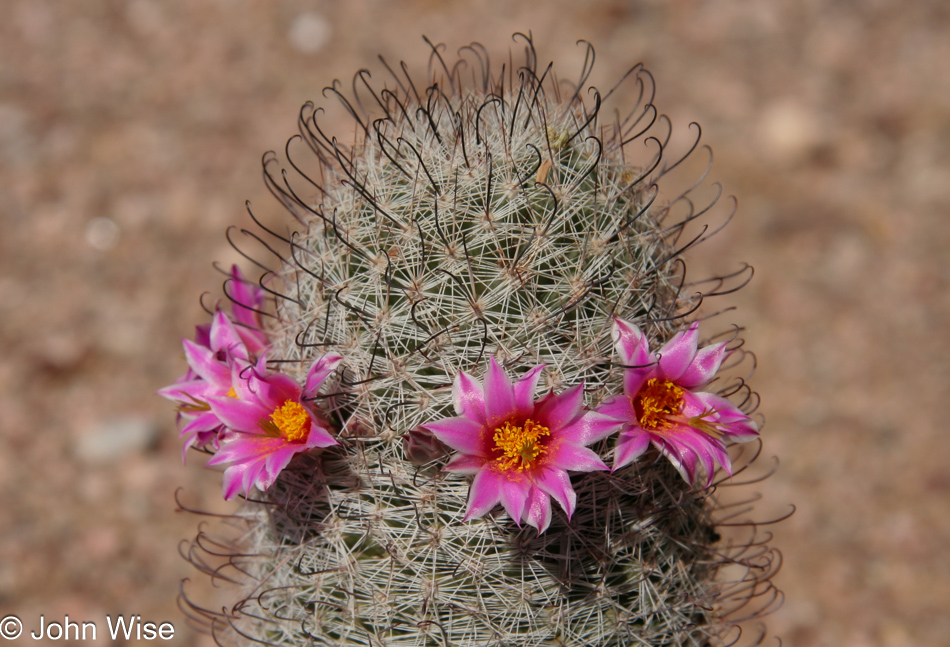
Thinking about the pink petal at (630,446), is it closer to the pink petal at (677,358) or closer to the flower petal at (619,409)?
the flower petal at (619,409)

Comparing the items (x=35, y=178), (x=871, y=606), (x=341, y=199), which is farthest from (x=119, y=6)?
(x=871, y=606)

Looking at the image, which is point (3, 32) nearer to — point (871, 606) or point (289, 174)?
point (289, 174)

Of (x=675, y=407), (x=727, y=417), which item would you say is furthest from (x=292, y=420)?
(x=727, y=417)

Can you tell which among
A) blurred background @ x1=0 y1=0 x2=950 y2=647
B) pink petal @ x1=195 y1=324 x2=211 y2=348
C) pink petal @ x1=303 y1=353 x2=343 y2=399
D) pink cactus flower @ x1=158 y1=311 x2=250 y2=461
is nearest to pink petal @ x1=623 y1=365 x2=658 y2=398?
pink petal @ x1=303 y1=353 x2=343 y2=399

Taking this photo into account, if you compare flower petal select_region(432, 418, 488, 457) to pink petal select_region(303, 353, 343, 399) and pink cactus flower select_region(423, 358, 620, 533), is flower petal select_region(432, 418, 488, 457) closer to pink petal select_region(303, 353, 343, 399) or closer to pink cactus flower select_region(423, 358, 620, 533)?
pink cactus flower select_region(423, 358, 620, 533)

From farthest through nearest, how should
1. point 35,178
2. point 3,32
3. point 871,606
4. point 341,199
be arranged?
1. point 3,32
2. point 35,178
3. point 871,606
4. point 341,199
